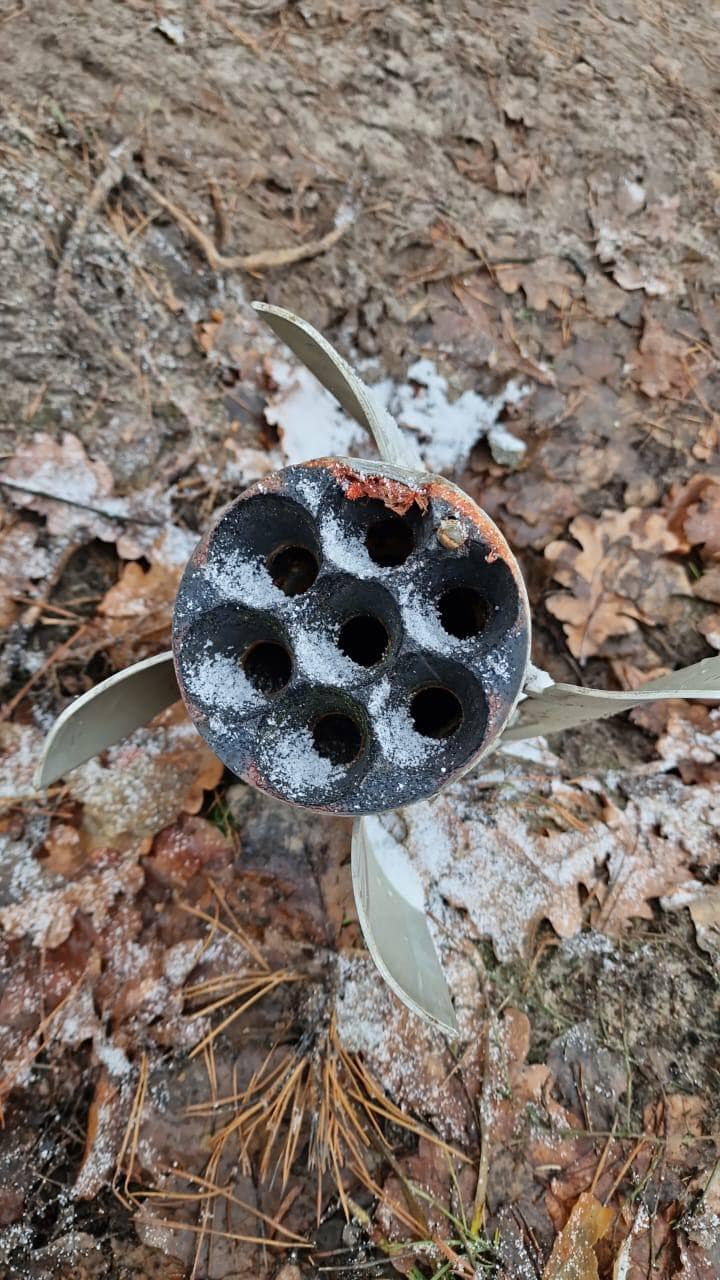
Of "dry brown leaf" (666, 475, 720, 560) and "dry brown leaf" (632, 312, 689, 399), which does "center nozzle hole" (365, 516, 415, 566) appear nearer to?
"dry brown leaf" (666, 475, 720, 560)

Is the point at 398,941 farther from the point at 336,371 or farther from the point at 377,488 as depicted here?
the point at 336,371

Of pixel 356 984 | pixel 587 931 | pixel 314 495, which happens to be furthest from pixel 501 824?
pixel 314 495

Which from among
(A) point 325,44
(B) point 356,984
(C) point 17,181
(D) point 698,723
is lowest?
(B) point 356,984

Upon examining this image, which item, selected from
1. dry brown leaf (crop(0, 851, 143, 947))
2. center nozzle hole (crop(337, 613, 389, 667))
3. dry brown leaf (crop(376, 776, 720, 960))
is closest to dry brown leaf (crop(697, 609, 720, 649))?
dry brown leaf (crop(376, 776, 720, 960))

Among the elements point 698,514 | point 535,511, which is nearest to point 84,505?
point 535,511

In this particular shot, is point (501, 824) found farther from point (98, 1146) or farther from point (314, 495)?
point (98, 1146)

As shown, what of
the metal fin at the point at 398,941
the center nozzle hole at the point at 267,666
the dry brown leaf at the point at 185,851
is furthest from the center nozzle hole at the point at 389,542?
the dry brown leaf at the point at 185,851
